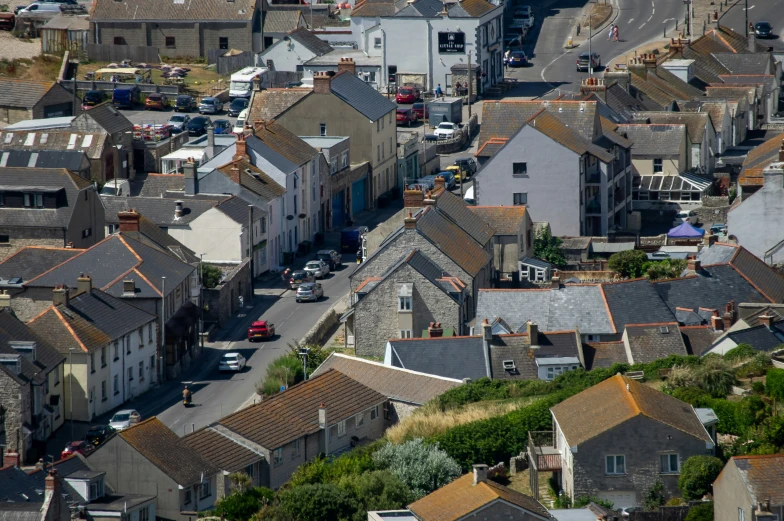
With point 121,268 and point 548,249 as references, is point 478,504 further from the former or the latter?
point 548,249

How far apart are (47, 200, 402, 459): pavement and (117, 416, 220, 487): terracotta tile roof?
9.25 m

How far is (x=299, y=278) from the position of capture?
9850 cm

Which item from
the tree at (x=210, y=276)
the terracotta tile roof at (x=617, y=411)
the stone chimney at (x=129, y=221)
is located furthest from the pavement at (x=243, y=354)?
the terracotta tile roof at (x=617, y=411)

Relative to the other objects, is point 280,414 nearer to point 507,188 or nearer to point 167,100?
point 507,188

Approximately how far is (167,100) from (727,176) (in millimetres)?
43592

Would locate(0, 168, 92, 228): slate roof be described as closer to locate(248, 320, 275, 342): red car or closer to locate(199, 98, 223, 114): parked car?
locate(248, 320, 275, 342): red car

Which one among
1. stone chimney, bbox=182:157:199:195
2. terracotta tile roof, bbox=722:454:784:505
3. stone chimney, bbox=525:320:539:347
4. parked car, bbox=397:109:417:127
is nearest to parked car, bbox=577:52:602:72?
parked car, bbox=397:109:417:127

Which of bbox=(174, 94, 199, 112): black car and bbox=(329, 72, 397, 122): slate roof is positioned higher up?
bbox=(329, 72, 397, 122): slate roof

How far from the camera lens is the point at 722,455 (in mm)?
57656

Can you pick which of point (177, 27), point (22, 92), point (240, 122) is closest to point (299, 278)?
point (240, 122)

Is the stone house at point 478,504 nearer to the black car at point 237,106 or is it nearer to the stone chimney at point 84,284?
the stone chimney at point 84,284

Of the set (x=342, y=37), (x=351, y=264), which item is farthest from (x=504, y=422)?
(x=342, y=37)

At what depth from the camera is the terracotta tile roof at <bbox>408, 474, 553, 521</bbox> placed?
173ft

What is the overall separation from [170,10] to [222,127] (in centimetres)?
2974
